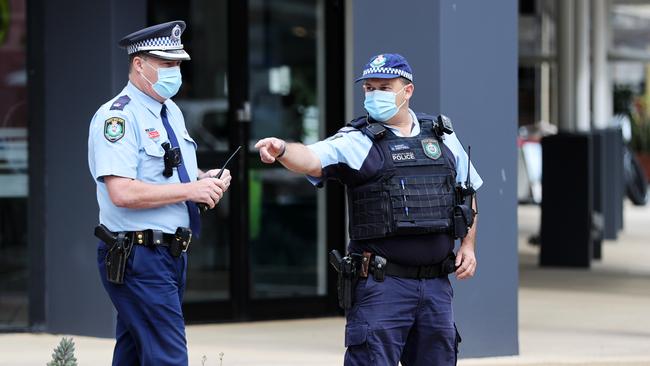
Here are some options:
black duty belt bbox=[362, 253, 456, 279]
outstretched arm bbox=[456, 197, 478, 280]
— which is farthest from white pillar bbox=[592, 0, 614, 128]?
black duty belt bbox=[362, 253, 456, 279]

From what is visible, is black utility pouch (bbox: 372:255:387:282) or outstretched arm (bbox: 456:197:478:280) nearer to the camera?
black utility pouch (bbox: 372:255:387:282)

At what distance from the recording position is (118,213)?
18.1ft

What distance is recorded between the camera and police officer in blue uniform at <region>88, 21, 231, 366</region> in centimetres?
539

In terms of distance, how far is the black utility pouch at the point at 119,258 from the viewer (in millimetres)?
5434

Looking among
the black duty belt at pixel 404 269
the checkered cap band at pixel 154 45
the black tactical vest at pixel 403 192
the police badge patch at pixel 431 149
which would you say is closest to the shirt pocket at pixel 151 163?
the checkered cap band at pixel 154 45

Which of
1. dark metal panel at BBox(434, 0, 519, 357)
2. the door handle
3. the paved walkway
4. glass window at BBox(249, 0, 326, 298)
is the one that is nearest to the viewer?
dark metal panel at BBox(434, 0, 519, 357)

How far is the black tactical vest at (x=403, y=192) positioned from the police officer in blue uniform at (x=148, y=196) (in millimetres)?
630

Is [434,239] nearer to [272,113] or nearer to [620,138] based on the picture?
[272,113]

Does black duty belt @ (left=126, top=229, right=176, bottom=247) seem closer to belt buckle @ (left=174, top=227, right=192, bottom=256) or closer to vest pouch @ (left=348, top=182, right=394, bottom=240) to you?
belt buckle @ (left=174, top=227, right=192, bottom=256)

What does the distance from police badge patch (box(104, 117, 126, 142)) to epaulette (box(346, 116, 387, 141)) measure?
101 cm

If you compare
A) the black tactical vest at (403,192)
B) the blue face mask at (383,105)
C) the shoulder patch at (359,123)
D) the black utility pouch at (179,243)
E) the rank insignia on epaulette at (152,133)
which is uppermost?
the blue face mask at (383,105)

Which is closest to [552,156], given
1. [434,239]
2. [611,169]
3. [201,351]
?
[611,169]

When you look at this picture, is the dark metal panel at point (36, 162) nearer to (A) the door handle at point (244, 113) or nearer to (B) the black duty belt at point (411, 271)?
(A) the door handle at point (244, 113)

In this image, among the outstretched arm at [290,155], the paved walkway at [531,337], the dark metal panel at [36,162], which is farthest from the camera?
the dark metal panel at [36,162]
